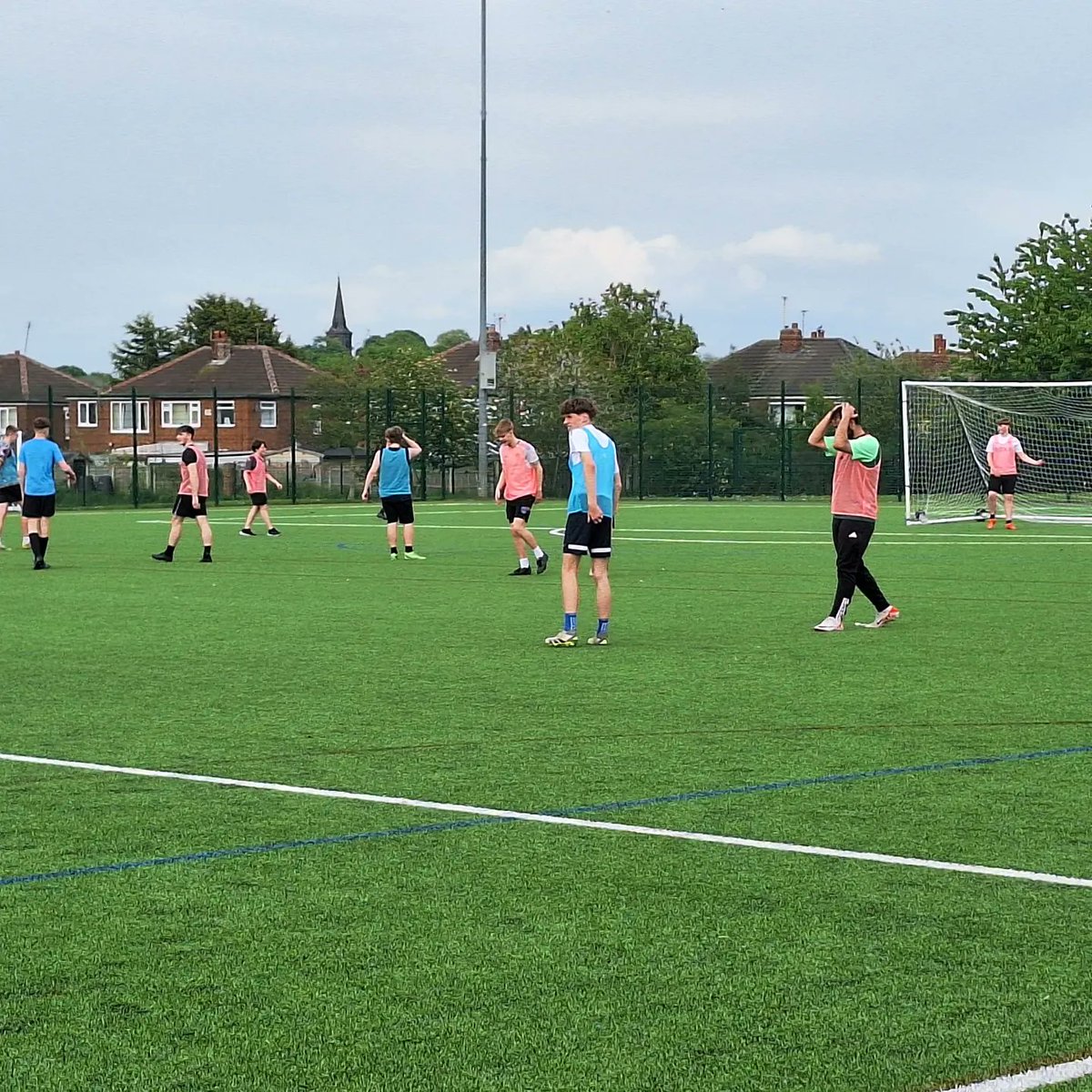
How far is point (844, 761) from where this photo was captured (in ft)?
28.3

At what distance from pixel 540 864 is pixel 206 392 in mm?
90940

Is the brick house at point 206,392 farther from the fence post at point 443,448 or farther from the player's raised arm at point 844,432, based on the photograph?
the player's raised arm at point 844,432

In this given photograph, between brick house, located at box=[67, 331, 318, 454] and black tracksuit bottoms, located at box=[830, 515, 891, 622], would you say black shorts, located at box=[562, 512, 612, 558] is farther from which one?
brick house, located at box=[67, 331, 318, 454]

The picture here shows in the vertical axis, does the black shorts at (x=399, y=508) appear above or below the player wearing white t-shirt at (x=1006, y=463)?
below

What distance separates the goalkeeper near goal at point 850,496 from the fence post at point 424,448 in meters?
37.4

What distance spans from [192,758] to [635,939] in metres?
3.84

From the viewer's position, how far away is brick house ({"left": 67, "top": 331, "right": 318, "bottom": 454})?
84375 mm

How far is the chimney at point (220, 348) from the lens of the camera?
101688 mm

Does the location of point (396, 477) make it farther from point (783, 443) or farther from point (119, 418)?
point (119, 418)

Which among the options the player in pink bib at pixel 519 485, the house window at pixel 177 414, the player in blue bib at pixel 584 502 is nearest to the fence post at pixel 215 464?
the player in pink bib at pixel 519 485

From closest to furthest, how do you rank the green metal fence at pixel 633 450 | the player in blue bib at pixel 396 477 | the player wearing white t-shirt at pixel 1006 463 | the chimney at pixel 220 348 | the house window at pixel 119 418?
the player in blue bib at pixel 396 477
the player wearing white t-shirt at pixel 1006 463
the green metal fence at pixel 633 450
the house window at pixel 119 418
the chimney at pixel 220 348

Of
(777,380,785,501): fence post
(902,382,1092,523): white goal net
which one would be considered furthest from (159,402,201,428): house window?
(902,382,1092,523): white goal net

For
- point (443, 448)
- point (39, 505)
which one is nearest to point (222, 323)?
point (443, 448)

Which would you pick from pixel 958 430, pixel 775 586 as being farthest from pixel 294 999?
pixel 958 430
